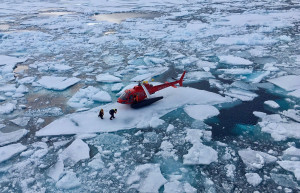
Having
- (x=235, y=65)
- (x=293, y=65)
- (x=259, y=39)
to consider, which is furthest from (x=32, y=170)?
(x=259, y=39)

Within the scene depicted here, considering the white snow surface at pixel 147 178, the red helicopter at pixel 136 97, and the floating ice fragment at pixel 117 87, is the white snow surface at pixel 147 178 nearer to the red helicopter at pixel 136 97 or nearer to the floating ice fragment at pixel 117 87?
the red helicopter at pixel 136 97

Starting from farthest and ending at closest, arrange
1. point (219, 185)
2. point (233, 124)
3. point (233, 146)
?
point (233, 124) → point (233, 146) → point (219, 185)

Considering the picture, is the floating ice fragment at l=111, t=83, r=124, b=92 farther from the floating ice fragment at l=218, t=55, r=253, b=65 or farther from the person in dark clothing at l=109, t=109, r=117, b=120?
the floating ice fragment at l=218, t=55, r=253, b=65

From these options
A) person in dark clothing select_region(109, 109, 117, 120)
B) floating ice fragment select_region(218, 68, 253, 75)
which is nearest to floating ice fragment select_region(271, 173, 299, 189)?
person in dark clothing select_region(109, 109, 117, 120)

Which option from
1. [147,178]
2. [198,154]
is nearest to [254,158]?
[198,154]

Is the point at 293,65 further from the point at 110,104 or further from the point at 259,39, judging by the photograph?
the point at 110,104

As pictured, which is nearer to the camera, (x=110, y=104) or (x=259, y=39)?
(x=110, y=104)
